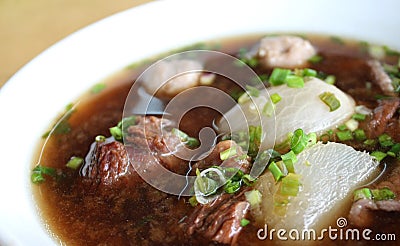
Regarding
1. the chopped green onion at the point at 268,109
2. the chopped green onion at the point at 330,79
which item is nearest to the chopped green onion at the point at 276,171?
the chopped green onion at the point at 268,109

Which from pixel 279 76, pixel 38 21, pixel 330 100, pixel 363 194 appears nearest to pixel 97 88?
pixel 279 76

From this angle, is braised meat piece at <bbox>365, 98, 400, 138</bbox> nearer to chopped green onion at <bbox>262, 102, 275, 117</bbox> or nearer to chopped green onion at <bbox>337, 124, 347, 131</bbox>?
chopped green onion at <bbox>337, 124, 347, 131</bbox>

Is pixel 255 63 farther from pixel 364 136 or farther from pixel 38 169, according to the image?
pixel 38 169

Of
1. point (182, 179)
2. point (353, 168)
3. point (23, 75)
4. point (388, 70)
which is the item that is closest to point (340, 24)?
point (388, 70)

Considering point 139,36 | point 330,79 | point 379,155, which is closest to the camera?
point 379,155

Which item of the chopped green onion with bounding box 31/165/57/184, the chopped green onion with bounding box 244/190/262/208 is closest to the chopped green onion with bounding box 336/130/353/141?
the chopped green onion with bounding box 244/190/262/208

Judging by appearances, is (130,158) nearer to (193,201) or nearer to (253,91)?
(193,201)
